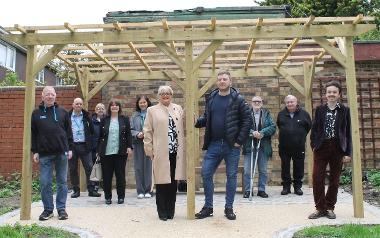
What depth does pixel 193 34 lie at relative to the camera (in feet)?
20.6

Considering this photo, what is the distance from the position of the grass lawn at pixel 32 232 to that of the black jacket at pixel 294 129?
4.47m

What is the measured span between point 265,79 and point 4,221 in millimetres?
6145

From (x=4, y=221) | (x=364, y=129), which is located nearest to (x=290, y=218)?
(x=4, y=221)

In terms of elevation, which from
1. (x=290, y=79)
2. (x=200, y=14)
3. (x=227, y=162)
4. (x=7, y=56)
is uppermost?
(x=7, y=56)

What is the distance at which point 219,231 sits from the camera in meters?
5.23

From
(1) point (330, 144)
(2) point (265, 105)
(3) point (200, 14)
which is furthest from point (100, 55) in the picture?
(3) point (200, 14)

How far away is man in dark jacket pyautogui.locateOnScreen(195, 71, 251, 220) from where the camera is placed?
232 inches

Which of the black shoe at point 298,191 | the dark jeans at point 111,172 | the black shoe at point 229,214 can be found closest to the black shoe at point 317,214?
the black shoe at point 229,214

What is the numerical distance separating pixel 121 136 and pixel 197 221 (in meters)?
2.31

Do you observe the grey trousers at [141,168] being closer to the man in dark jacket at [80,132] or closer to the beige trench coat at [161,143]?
the man in dark jacket at [80,132]

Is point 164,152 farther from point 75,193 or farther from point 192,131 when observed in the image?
point 75,193

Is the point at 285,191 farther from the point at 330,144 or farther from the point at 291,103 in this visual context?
the point at 330,144

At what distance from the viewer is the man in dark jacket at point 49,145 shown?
19.6 ft

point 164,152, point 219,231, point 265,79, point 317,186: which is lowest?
point 219,231
